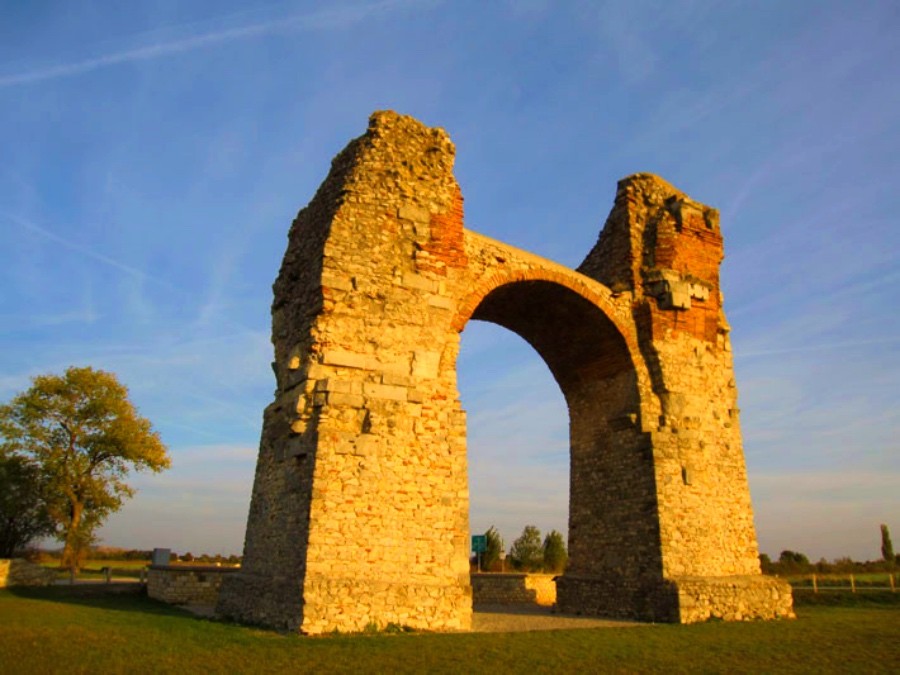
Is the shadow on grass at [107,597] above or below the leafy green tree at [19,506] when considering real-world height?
below

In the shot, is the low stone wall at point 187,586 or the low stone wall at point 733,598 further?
the low stone wall at point 187,586

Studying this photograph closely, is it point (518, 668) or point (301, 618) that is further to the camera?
point (301, 618)

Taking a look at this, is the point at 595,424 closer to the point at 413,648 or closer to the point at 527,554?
the point at 413,648

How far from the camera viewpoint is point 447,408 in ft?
35.8

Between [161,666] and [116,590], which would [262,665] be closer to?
[161,666]

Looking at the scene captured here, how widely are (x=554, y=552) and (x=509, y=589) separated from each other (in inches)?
409

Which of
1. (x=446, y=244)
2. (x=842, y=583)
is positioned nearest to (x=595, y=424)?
(x=446, y=244)

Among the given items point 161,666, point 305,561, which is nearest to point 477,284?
point 305,561

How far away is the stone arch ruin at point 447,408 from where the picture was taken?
9.70 metres

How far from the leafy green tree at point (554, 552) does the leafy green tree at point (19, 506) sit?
64.6ft

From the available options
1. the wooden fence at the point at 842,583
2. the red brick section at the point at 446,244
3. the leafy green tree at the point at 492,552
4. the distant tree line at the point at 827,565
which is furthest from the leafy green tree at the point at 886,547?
the red brick section at the point at 446,244

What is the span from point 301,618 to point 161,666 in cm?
244

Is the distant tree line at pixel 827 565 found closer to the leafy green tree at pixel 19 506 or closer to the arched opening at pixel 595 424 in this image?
the arched opening at pixel 595 424

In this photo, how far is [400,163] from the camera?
11.8 metres
